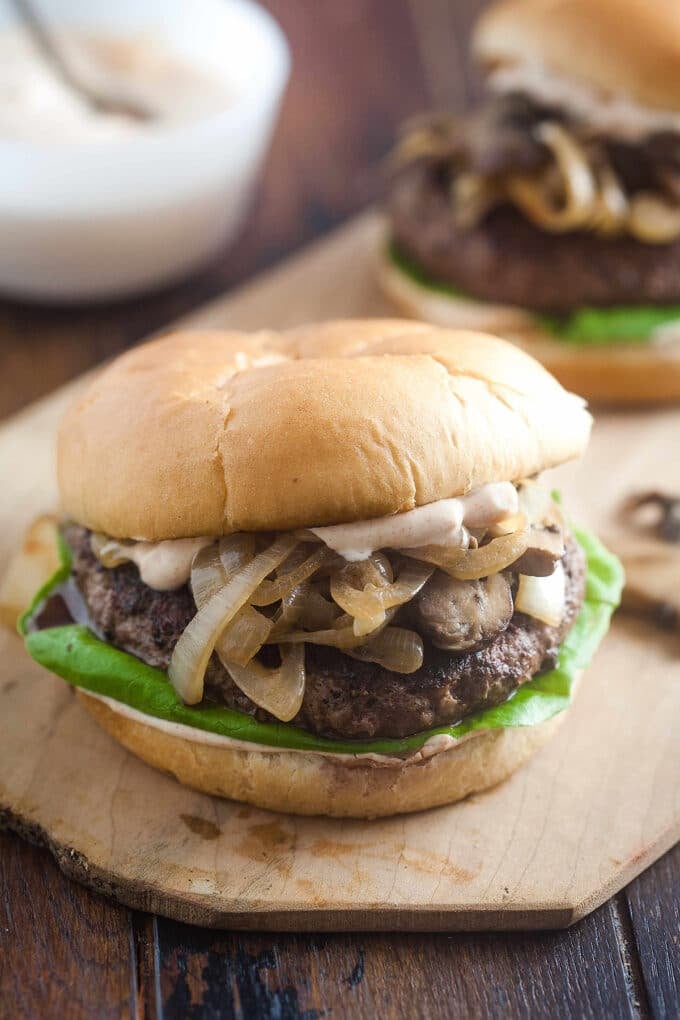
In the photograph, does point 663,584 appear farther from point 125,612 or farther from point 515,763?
point 125,612

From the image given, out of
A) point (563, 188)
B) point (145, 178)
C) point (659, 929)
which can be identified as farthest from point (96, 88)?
point (659, 929)

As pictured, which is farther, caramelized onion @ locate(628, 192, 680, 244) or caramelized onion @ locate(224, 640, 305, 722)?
caramelized onion @ locate(628, 192, 680, 244)

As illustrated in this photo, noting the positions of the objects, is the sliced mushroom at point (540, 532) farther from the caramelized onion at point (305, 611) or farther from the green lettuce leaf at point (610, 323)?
the green lettuce leaf at point (610, 323)

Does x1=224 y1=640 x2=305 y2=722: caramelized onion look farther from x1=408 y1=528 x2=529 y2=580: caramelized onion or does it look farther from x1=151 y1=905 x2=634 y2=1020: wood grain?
x1=151 y1=905 x2=634 y2=1020: wood grain

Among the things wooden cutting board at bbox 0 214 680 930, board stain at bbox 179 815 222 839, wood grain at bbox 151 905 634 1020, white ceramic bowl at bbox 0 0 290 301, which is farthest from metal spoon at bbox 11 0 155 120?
wood grain at bbox 151 905 634 1020

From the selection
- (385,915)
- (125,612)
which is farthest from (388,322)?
(385,915)

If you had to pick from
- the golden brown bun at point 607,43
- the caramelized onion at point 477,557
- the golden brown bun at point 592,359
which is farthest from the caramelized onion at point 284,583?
the golden brown bun at point 607,43

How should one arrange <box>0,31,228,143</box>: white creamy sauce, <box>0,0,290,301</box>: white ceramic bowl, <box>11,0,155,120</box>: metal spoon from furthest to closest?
<box>11,0,155,120</box>: metal spoon → <box>0,31,228,143</box>: white creamy sauce → <box>0,0,290,301</box>: white ceramic bowl
